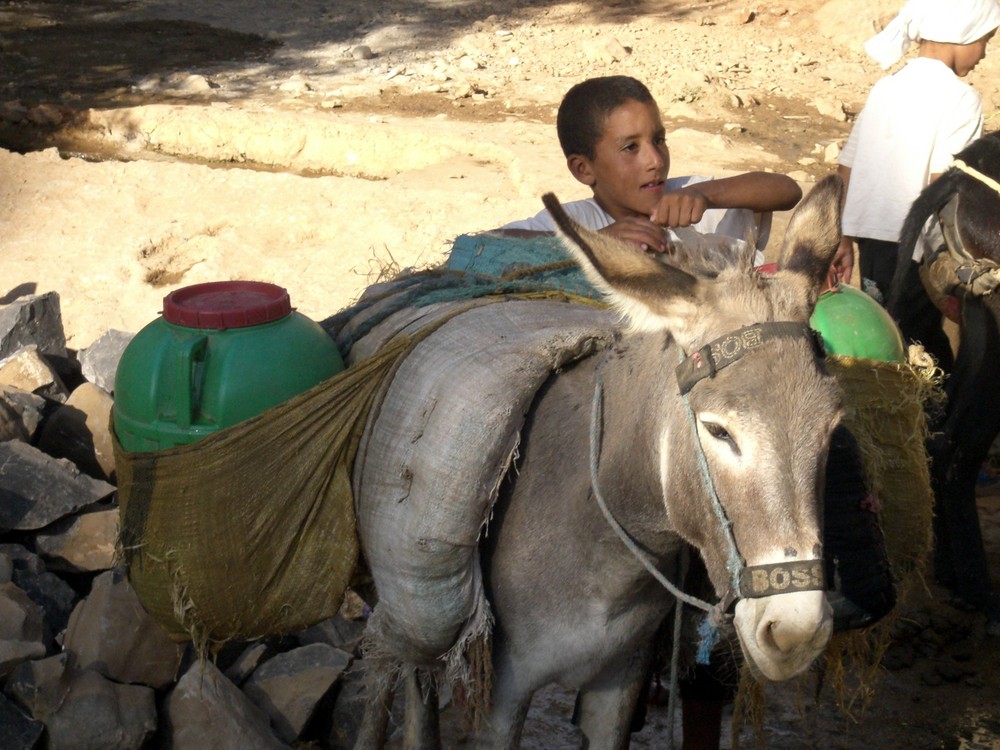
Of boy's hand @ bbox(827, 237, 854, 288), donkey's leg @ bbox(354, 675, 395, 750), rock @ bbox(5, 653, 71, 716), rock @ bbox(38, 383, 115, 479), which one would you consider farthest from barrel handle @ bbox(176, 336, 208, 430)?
rock @ bbox(38, 383, 115, 479)

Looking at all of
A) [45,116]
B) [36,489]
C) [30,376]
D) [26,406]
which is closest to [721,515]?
[36,489]

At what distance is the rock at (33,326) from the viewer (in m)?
5.14

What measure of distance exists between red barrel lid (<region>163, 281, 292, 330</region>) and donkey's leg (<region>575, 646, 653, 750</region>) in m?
1.26

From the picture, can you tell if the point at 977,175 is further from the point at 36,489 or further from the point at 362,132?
the point at 362,132

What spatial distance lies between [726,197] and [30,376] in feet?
11.0

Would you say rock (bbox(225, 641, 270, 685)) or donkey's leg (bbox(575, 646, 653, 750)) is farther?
rock (bbox(225, 641, 270, 685))

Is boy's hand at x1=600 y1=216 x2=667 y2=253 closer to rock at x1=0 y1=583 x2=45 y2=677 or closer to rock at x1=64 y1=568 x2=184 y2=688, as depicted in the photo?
rock at x1=64 y1=568 x2=184 y2=688

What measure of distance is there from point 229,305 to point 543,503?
3.26 ft

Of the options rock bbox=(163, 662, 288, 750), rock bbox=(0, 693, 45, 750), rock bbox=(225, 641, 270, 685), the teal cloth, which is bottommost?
rock bbox=(225, 641, 270, 685)


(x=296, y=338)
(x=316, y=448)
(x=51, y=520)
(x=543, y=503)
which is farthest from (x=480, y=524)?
(x=51, y=520)

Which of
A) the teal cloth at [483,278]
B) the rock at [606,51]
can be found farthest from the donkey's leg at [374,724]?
the rock at [606,51]

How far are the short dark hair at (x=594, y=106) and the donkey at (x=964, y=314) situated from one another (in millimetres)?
1715

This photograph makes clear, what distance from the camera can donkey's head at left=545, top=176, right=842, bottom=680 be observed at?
1.87m

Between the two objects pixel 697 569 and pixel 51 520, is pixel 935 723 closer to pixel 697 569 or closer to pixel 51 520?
pixel 697 569
